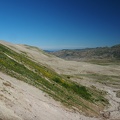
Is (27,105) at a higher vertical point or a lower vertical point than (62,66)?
higher

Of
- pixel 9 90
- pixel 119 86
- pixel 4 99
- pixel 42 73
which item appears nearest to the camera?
pixel 4 99

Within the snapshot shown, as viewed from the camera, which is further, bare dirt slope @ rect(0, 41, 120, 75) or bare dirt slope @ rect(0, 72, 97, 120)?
bare dirt slope @ rect(0, 41, 120, 75)

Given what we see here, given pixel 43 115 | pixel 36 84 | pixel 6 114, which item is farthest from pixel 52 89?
pixel 6 114

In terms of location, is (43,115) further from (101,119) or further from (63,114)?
(101,119)

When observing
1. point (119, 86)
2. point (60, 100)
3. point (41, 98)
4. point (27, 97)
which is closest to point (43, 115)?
point (27, 97)

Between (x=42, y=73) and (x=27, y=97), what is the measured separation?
21.6 meters

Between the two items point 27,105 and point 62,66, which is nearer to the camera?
point 27,105

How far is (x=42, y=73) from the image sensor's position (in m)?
55.4

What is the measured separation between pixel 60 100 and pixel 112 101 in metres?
25.0

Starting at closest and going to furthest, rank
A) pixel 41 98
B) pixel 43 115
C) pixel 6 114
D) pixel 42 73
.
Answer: pixel 6 114 < pixel 43 115 < pixel 41 98 < pixel 42 73

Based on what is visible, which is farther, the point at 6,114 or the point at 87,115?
the point at 87,115

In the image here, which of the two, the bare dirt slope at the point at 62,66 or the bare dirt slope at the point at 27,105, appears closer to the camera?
the bare dirt slope at the point at 27,105

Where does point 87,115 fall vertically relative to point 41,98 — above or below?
below

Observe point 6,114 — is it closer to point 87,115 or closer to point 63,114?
point 63,114
